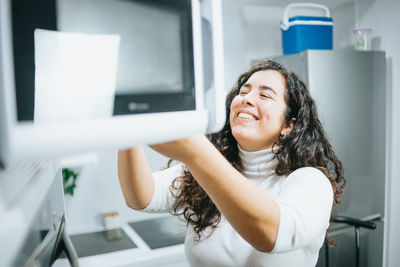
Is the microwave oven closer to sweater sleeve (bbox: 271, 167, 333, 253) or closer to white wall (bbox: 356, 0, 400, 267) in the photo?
sweater sleeve (bbox: 271, 167, 333, 253)

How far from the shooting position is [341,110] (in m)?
1.99

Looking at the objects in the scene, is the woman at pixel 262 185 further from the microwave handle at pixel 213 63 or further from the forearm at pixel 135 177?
the microwave handle at pixel 213 63

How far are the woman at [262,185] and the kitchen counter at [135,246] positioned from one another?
524mm

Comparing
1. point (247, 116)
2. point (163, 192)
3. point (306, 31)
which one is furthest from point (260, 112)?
point (306, 31)

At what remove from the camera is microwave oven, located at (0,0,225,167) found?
342mm

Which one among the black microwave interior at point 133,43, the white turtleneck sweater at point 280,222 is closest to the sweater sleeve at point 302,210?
the white turtleneck sweater at point 280,222

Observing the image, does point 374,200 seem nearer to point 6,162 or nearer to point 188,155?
point 188,155

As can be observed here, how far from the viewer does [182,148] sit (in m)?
0.53

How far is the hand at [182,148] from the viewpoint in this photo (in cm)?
51

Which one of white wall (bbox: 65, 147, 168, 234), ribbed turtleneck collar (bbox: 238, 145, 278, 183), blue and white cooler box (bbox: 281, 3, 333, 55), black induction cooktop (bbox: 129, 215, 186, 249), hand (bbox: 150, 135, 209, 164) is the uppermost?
blue and white cooler box (bbox: 281, 3, 333, 55)

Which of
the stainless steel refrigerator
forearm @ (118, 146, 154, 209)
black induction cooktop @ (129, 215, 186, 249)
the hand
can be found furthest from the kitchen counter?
the hand

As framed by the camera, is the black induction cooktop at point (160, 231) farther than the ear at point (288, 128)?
Yes

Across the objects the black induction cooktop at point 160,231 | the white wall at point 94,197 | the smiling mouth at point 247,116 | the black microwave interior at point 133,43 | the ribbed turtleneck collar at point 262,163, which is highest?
the black microwave interior at point 133,43

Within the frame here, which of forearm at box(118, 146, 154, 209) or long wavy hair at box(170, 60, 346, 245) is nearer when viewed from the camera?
forearm at box(118, 146, 154, 209)
